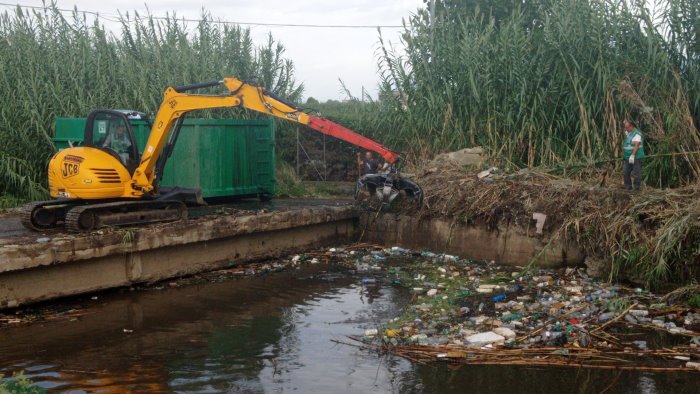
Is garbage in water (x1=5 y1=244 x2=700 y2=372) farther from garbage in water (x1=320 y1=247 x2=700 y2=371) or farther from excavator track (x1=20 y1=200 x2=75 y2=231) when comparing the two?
excavator track (x1=20 y1=200 x2=75 y2=231)

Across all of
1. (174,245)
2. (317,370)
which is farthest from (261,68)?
(317,370)

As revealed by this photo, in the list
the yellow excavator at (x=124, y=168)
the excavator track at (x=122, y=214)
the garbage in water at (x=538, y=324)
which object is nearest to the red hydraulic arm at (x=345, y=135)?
the yellow excavator at (x=124, y=168)

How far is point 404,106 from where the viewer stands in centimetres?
1576

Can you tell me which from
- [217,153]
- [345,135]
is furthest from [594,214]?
[217,153]

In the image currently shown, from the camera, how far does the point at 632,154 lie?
11273mm

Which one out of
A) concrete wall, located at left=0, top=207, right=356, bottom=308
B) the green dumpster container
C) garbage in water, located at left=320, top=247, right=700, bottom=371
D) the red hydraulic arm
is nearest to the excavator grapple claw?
concrete wall, located at left=0, top=207, right=356, bottom=308

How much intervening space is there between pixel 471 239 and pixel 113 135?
236 inches

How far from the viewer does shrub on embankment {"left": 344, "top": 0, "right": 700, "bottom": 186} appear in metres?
12.2

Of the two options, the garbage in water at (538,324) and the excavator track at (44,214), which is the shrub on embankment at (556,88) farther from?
the excavator track at (44,214)

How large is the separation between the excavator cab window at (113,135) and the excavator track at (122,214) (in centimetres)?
59

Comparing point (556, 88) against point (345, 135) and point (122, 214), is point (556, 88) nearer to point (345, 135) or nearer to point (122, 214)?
point (345, 135)

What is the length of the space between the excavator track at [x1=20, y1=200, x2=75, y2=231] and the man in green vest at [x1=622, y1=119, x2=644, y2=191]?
8.33 meters

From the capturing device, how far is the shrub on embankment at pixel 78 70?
44.1ft

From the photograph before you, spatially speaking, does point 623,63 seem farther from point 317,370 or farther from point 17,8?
point 17,8
